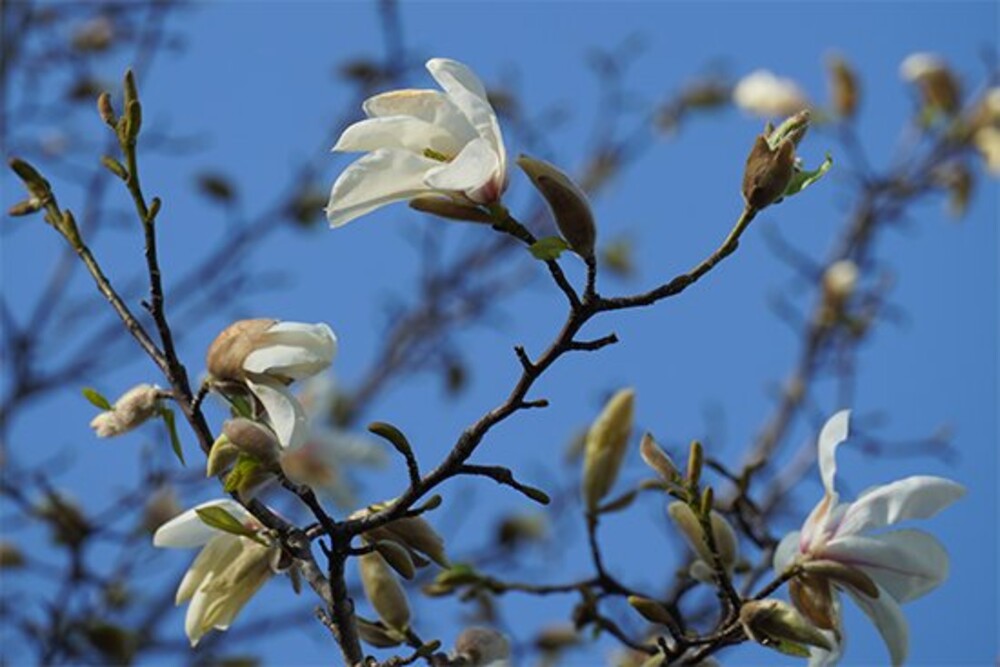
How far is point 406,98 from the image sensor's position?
1138 mm

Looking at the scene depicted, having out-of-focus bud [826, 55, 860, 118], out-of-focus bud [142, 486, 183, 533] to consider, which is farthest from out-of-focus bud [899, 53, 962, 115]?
out-of-focus bud [142, 486, 183, 533]

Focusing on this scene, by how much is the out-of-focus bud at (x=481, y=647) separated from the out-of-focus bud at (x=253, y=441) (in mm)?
248

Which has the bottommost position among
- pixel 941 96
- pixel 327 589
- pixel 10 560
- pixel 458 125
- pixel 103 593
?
pixel 327 589

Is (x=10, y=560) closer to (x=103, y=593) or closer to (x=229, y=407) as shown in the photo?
(x=103, y=593)

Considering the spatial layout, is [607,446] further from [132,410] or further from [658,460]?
[132,410]

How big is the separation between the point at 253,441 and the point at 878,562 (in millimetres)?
490

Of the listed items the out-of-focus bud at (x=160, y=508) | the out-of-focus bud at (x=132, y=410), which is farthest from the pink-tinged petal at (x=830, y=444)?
the out-of-focus bud at (x=160, y=508)

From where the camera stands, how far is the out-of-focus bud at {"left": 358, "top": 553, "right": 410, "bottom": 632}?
1.27m

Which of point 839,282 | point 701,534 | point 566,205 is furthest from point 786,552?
point 839,282

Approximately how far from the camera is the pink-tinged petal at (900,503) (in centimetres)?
119

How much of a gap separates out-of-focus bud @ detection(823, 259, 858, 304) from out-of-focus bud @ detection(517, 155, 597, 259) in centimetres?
219

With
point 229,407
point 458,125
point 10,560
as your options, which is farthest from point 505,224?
point 10,560

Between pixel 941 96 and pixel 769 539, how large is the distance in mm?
2088

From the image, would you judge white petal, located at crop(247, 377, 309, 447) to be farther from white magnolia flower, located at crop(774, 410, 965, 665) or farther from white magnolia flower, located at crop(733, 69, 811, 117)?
white magnolia flower, located at crop(733, 69, 811, 117)
